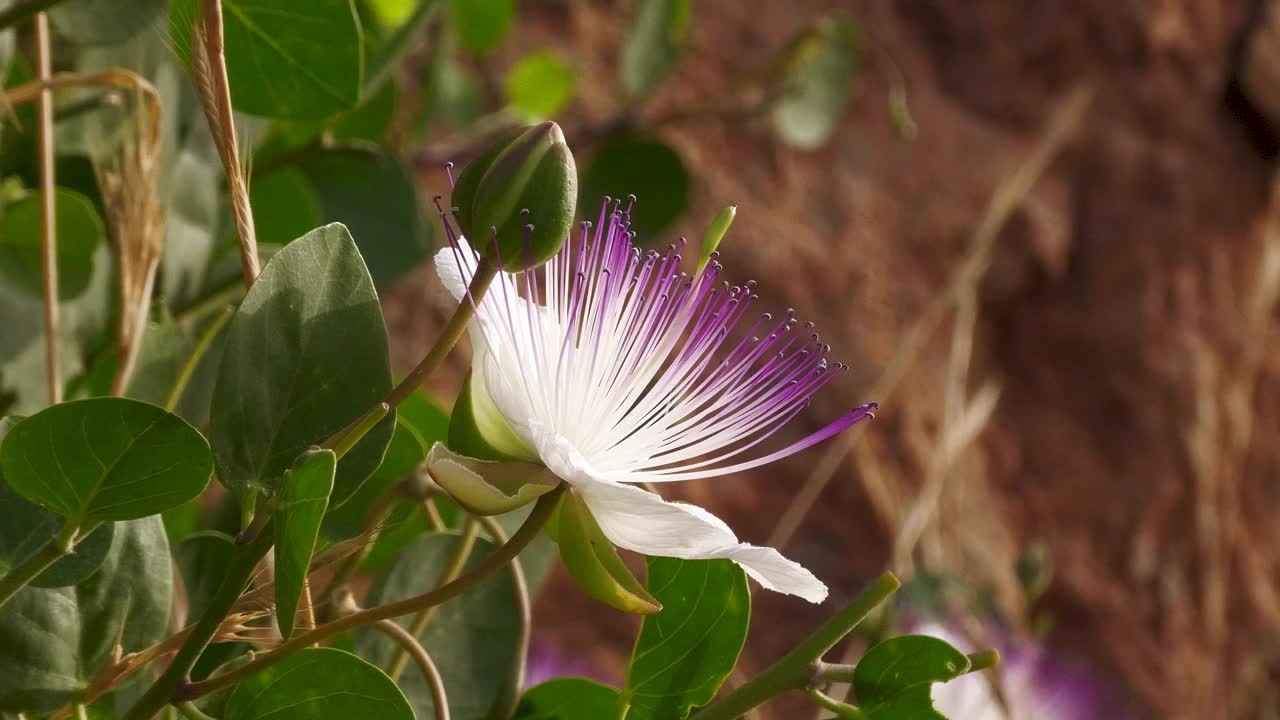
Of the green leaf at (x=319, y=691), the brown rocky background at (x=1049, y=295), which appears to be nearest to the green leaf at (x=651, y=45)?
the brown rocky background at (x=1049, y=295)

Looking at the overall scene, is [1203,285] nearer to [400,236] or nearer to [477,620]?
[400,236]

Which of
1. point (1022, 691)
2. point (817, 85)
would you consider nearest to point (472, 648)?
point (1022, 691)

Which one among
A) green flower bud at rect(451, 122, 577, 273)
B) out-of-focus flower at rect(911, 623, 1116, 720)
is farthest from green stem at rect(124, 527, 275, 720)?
out-of-focus flower at rect(911, 623, 1116, 720)

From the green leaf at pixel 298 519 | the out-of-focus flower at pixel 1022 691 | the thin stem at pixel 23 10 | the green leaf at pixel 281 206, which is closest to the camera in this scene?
the green leaf at pixel 298 519

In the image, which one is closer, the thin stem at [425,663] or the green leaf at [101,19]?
the thin stem at [425,663]

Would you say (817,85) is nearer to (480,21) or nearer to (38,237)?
(480,21)

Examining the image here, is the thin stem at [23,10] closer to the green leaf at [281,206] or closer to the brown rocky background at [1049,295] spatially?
the green leaf at [281,206]

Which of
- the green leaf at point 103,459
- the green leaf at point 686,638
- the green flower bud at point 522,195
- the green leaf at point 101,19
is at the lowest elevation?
the green leaf at point 686,638
